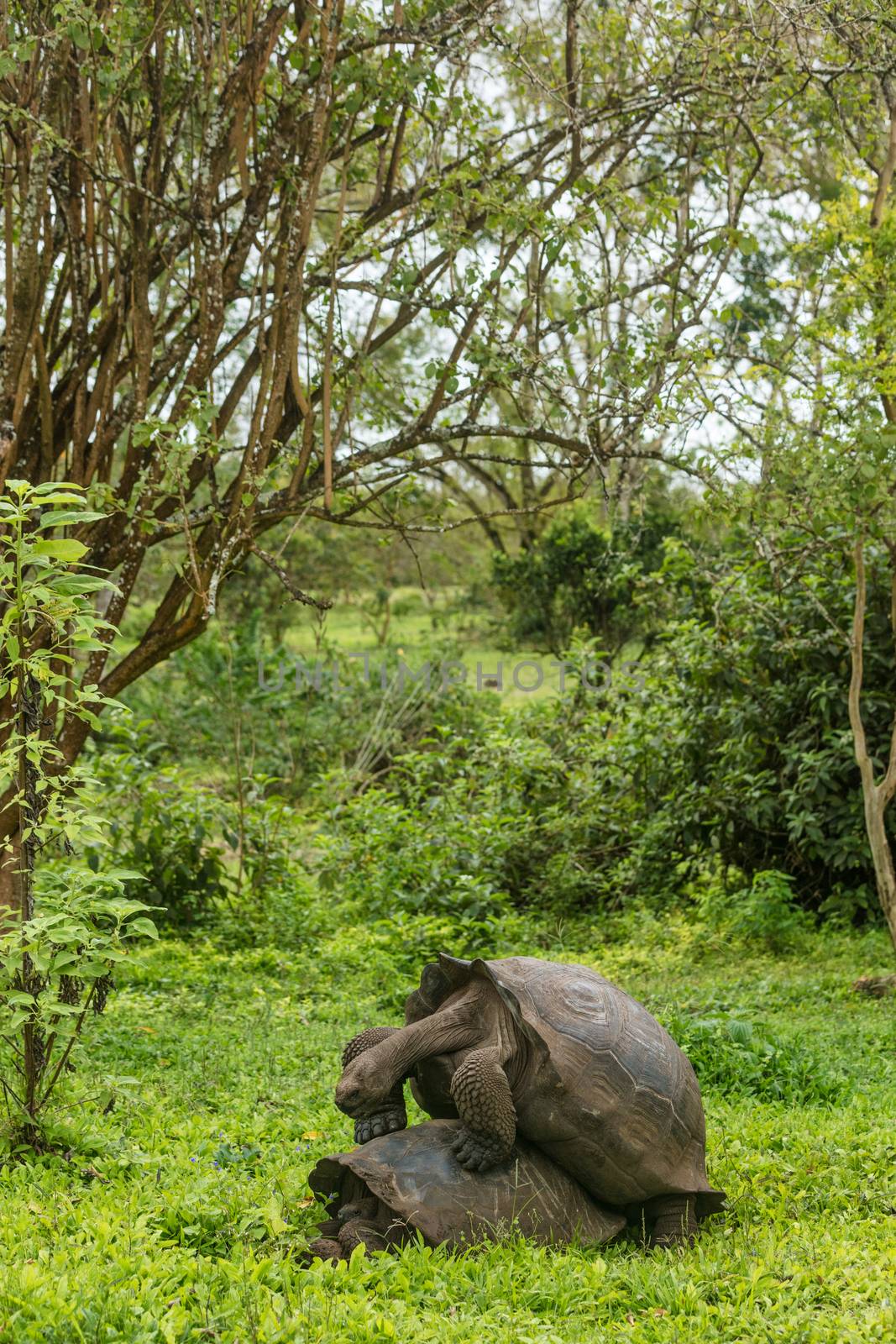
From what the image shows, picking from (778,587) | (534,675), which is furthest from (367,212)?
(534,675)

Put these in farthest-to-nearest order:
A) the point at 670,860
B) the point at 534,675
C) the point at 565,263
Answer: the point at 534,675 → the point at 670,860 → the point at 565,263

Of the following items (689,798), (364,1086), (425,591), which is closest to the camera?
(364,1086)

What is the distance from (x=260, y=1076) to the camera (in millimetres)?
4207

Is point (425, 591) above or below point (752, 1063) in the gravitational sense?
above

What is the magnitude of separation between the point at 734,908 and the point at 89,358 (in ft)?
13.7

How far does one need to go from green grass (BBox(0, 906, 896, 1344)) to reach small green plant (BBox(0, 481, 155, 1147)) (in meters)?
0.31

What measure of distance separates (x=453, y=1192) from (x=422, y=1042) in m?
0.39

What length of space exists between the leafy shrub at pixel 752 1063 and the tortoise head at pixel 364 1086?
140 centimetres

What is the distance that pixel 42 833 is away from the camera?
10.8 feet

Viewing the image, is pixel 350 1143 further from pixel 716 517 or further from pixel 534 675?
pixel 534 675

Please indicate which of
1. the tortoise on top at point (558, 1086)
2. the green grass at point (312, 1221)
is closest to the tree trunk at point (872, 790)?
the green grass at point (312, 1221)

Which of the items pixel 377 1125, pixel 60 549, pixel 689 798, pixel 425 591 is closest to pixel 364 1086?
pixel 377 1125

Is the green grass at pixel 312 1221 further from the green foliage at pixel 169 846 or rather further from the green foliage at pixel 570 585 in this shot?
the green foliage at pixel 570 585

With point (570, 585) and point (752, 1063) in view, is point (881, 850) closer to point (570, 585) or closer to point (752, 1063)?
point (752, 1063)
